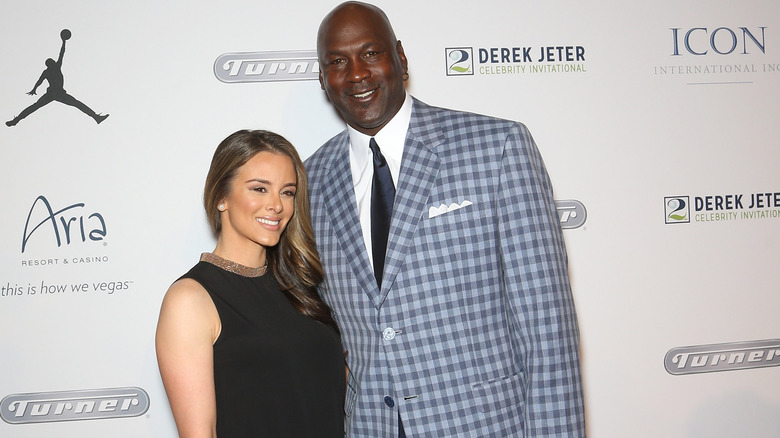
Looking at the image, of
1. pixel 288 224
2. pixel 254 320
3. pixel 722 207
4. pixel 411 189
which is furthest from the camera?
pixel 722 207

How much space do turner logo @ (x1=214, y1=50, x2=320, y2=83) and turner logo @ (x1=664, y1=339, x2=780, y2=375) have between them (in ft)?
6.15

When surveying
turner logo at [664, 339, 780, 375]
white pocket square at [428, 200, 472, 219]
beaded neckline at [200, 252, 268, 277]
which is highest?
white pocket square at [428, 200, 472, 219]

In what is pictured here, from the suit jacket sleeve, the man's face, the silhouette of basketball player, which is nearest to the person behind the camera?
the suit jacket sleeve

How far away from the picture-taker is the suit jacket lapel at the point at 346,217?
186cm

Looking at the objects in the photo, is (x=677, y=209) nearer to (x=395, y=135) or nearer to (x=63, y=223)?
(x=395, y=135)

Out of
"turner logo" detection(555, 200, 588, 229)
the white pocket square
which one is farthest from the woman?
"turner logo" detection(555, 200, 588, 229)

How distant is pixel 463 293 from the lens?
70.3 inches

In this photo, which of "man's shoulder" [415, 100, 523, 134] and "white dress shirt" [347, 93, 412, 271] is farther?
"white dress shirt" [347, 93, 412, 271]

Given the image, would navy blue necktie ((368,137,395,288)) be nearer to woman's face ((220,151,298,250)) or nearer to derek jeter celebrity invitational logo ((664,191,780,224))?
woman's face ((220,151,298,250))

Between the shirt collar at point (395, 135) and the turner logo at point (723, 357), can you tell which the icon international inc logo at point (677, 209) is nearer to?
the turner logo at point (723, 357)

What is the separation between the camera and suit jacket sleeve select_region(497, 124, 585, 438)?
1718 millimetres

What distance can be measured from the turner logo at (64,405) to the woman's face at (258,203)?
954 mm

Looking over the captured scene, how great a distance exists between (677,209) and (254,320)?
1800 millimetres

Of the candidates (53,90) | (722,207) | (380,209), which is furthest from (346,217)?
(722,207)
